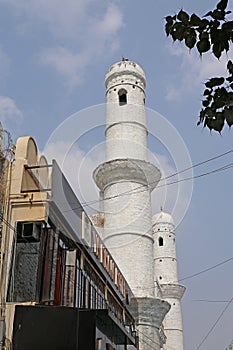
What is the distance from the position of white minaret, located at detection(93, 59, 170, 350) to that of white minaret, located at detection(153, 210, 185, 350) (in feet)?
53.0

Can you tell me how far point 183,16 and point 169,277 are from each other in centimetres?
3882

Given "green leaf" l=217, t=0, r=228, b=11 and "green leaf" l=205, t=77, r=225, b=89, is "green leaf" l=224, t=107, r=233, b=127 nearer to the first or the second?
"green leaf" l=205, t=77, r=225, b=89

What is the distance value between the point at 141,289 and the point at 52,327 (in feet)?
41.8

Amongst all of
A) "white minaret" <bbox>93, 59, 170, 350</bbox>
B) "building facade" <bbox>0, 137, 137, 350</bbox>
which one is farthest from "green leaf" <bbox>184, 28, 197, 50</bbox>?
"white minaret" <bbox>93, 59, 170, 350</bbox>

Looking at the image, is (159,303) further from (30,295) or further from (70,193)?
(30,295)

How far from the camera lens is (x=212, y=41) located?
3057 mm

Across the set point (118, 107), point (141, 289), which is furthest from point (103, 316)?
point (118, 107)

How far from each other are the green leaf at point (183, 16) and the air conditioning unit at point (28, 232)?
8.11 m

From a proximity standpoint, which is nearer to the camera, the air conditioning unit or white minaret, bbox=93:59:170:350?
the air conditioning unit

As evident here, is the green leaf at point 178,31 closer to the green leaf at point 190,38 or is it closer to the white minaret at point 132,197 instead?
the green leaf at point 190,38

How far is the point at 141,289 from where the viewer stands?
73.5 ft

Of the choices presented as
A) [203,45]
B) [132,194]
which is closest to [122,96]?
[132,194]

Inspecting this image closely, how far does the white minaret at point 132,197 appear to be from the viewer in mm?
22531

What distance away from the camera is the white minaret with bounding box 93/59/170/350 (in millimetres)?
22531
